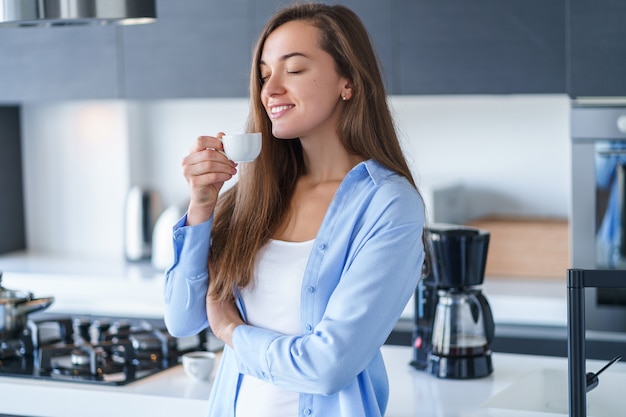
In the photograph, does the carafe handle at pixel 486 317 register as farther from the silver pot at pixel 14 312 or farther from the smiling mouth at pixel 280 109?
the silver pot at pixel 14 312

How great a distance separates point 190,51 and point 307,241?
223cm

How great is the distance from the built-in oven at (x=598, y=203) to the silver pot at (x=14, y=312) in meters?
1.76

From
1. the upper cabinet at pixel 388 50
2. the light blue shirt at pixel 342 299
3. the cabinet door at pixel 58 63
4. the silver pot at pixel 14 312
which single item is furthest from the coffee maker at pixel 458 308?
the cabinet door at pixel 58 63

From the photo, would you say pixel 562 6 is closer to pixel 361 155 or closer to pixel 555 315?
pixel 555 315

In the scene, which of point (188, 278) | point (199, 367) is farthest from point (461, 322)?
point (188, 278)

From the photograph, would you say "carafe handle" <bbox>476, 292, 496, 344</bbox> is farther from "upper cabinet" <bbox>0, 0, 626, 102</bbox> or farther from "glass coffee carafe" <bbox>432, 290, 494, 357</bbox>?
"upper cabinet" <bbox>0, 0, 626, 102</bbox>

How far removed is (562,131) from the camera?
389cm

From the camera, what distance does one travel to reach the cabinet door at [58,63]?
4094 millimetres

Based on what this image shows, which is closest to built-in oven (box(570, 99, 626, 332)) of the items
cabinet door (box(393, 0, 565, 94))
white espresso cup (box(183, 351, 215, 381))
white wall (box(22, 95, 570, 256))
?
cabinet door (box(393, 0, 565, 94))

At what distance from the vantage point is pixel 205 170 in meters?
1.83

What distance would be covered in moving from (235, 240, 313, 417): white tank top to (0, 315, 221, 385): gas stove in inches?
20.9

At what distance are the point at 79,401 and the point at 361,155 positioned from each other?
86cm

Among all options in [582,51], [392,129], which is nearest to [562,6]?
[582,51]

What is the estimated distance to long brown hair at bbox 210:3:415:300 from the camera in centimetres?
184
